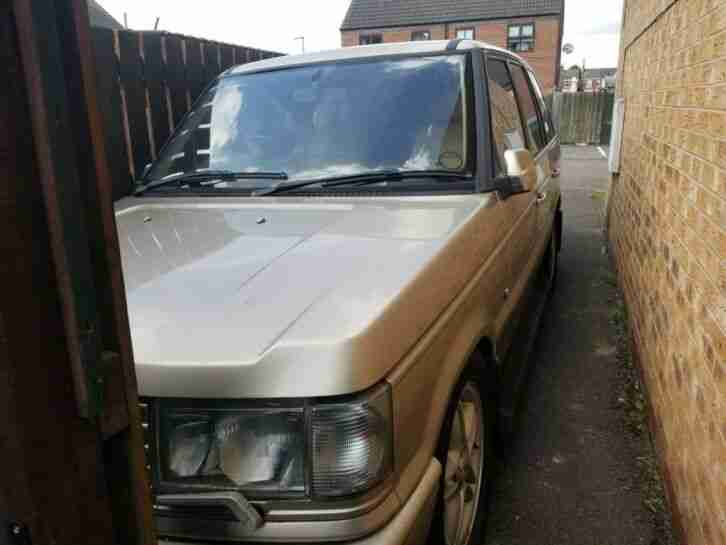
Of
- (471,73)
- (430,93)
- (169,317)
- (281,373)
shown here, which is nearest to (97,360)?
(281,373)

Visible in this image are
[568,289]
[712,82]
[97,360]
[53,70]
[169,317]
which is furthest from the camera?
[568,289]

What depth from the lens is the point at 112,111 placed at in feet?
14.0

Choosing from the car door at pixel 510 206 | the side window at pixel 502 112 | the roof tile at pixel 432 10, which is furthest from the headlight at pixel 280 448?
the roof tile at pixel 432 10

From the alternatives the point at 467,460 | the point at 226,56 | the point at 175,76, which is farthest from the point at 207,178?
the point at 226,56

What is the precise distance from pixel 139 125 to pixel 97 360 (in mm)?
3868

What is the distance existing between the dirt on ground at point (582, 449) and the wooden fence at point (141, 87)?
118 inches

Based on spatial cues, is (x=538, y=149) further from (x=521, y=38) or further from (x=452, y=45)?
(x=521, y=38)

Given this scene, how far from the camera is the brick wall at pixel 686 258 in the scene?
2186 millimetres

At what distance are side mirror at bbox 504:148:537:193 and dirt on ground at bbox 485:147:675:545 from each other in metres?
1.34

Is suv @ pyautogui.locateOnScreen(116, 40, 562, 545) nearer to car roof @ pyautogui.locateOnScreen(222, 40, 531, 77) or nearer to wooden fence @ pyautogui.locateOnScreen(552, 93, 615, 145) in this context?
car roof @ pyautogui.locateOnScreen(222, 40, 531, 77)

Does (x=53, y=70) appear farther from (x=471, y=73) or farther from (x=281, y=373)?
(x=471, y=73)

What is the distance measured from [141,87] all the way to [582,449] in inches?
147

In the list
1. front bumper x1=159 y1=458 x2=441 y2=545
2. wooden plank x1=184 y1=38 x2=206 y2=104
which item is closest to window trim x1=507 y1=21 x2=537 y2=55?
wooden plank x1=184 y1=38 x2=206 y2=104

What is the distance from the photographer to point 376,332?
63.5 inches
